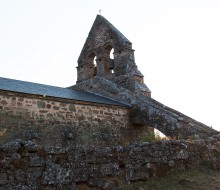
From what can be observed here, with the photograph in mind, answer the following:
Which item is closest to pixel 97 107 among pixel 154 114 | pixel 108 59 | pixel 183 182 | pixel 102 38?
pixel 154 114

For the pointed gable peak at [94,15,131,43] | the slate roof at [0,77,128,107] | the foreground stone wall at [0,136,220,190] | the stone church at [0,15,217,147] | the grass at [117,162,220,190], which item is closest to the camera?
the foreground stone wall at [0,136,220,190]

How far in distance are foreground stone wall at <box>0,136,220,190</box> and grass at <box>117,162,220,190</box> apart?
0.35 feet

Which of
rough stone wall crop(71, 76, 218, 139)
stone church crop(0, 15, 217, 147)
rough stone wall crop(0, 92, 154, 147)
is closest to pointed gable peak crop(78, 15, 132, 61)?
stone church crop(0, 15, 217, 147)

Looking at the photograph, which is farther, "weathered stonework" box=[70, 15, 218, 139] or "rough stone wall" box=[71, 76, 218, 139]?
"weathered stonework" box=[70, 15, 218, 139]

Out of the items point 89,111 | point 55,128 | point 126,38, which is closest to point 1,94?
point 55,128

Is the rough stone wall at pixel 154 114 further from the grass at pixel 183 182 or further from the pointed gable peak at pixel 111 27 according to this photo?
the grass at pixel 183 182

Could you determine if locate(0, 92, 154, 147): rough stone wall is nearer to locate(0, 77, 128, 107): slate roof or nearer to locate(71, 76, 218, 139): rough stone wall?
locate(0, 77, 128, 107): slate roof

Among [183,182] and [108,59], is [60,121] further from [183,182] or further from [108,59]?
[183,182]

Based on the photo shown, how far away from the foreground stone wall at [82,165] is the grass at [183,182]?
106 millimetres

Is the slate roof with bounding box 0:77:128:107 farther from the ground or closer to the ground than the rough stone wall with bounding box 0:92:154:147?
farther from the ground

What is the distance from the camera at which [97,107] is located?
1066 centimetres

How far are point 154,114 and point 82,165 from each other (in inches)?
278

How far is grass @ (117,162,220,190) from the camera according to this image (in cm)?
447

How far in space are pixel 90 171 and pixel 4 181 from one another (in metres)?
1.21
